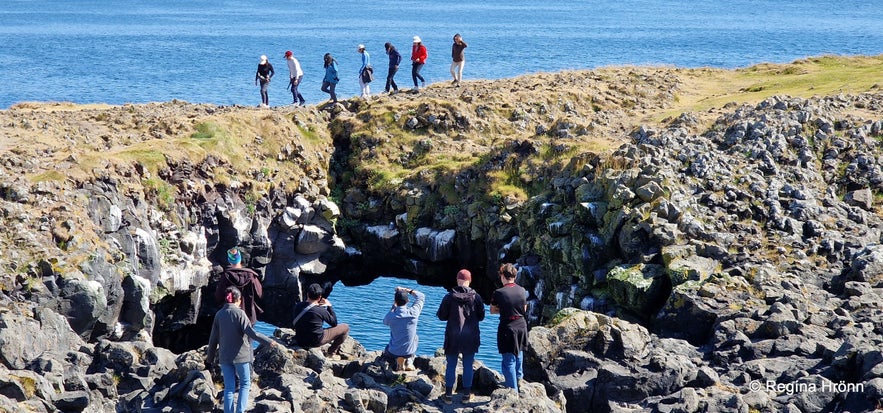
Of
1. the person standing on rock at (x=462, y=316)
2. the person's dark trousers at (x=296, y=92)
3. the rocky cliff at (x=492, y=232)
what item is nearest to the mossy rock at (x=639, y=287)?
the rocky cliff at (x=492, y=232)

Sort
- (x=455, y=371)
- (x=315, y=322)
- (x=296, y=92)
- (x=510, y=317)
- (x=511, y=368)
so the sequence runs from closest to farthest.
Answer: (x=510, y=317)
(x=511, y=368)
(x=455, y=371)
(x=315, y=322)
(x=296, y=92)

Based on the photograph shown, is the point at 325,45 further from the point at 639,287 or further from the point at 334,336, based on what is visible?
the point at 334,336

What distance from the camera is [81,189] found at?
37.4m

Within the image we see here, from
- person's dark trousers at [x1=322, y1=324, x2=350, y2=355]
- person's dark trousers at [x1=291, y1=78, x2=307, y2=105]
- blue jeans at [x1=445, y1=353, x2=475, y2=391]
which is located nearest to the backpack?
person's dark trousers at [x1=291, y1=78, x2=307, y2=105]

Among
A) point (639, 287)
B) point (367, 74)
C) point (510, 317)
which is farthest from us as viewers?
point (367, 74)

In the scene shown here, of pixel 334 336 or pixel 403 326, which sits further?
pixel 334 336

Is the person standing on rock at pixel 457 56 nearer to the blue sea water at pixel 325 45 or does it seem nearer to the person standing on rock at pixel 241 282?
the person standing on rock at pixel 241 282

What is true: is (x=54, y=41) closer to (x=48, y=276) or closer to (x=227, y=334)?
(x=48, y=276)

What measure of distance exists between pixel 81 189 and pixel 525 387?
21.1m

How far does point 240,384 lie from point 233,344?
954 millimetres

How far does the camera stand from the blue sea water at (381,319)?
43.2 meters

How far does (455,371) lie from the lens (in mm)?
24125

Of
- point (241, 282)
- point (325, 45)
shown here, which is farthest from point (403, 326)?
point (325, 45)

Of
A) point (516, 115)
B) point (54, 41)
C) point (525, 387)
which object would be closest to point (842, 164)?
point (516, 115)
